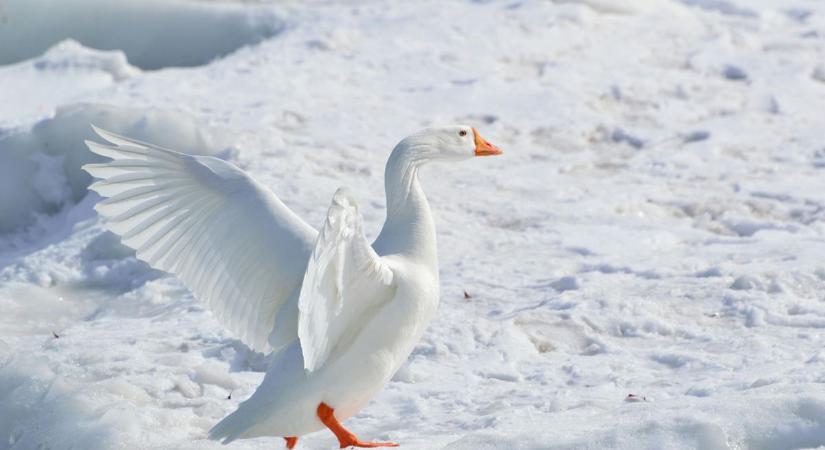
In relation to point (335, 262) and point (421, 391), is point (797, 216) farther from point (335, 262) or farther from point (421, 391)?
point (335, 262)

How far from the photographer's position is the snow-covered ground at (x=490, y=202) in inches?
177

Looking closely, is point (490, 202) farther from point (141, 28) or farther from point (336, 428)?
point (141, 28)

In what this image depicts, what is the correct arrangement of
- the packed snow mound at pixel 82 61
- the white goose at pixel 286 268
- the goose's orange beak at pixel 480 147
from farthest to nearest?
the packed snow mound at pixel 82 61 → the goose's orange beak at pixel 480 147 → the white goose at pixel 286 268

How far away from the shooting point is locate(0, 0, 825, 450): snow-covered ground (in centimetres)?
451

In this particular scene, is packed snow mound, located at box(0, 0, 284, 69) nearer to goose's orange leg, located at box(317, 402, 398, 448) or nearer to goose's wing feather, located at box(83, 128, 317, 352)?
goose's wing feather, located at box(83, 128, 317, 352)

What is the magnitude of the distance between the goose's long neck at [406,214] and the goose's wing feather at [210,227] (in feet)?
0.95

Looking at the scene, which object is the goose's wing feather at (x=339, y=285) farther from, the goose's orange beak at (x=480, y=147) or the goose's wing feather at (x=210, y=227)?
the goose's orange beak at (x=480, y=147)

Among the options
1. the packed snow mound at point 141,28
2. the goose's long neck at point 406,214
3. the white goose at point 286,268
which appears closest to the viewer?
the white goose at point 286,268

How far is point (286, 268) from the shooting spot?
417 cm

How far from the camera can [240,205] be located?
14.0 feet

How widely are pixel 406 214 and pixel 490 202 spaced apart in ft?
9.86

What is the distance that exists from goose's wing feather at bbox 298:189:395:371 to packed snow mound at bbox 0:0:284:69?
681cm

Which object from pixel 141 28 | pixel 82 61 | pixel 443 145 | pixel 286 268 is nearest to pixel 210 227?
pixel 286 268

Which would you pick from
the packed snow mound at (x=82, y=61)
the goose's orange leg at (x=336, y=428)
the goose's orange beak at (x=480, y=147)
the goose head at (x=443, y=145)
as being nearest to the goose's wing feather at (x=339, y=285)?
the goose's orange leg at (x=336, y=428)
